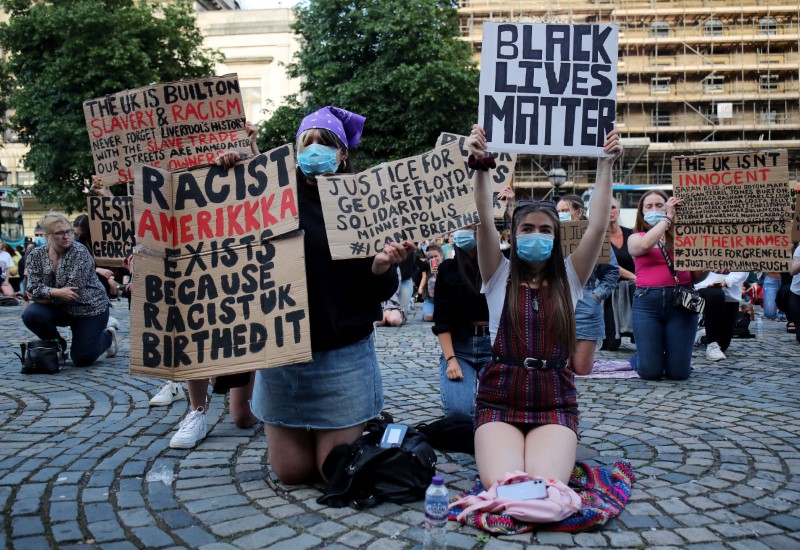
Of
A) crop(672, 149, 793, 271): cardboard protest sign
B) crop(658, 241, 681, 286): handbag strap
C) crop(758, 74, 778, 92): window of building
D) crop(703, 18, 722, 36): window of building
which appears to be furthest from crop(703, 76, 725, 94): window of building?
crop(672, 149, 793, 271): cardboard protest sign

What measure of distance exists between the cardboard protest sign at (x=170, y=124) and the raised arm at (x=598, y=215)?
2.94m

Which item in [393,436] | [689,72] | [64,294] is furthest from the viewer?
[689,72]

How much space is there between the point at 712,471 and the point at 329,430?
2.39 m

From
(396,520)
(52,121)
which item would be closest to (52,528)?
(396,520)

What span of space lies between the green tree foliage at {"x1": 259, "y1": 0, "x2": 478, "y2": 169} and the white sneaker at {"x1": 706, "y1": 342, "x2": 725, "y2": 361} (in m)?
18.7

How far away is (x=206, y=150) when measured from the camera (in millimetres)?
6125

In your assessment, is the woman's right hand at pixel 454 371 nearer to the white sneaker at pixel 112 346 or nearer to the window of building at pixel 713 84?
the white sneaker at pixel 112 346

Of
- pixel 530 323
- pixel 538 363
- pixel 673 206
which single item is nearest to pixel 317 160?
pixel 530 323

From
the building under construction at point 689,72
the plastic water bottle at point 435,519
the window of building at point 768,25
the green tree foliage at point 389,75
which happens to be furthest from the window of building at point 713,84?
the plastic water bottle at point 435,519

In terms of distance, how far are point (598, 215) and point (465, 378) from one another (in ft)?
5.63

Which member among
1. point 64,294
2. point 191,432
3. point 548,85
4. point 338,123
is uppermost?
point 548,85

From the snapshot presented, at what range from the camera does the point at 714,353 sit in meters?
8.91

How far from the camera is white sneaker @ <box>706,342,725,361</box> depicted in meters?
8.86

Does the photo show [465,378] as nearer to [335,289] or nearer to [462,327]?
[462,327]
